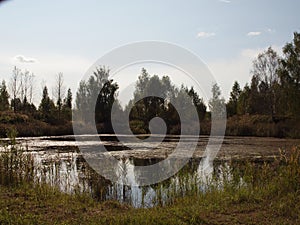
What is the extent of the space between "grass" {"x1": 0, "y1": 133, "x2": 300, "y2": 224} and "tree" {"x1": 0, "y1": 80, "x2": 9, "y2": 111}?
2733 centimetres

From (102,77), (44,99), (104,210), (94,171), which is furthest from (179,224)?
(44,99)

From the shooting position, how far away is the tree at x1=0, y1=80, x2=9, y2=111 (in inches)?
1295

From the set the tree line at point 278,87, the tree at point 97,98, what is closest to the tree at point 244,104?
the tree line at point 278,87

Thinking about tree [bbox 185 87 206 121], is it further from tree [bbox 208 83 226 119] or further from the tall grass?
the tall grass

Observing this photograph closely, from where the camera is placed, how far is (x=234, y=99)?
4916cm

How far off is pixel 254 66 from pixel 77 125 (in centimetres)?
1764

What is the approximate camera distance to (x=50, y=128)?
93.4 ft

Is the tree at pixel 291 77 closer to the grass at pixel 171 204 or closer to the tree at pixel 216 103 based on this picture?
the tree at pixel 216 103

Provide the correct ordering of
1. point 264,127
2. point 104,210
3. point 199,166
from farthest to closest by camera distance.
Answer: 1. point 264,127
2. point 199,166
3. point 104,210

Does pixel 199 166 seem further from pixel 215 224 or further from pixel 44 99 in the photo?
pixel 44 99

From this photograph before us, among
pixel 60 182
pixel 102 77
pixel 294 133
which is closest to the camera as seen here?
pixel 60 182

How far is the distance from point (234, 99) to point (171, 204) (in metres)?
44.7

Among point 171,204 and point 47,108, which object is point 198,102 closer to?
point 47,108

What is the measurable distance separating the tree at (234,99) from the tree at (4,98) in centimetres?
2589
